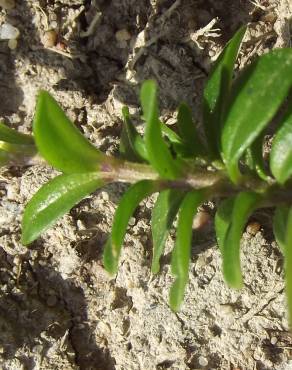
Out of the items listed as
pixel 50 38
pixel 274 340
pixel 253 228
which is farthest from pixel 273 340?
pixel 50 38

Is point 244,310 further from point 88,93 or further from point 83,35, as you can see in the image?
point 83,35

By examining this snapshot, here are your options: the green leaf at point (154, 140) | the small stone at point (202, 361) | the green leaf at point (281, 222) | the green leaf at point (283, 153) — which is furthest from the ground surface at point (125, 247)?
the green leaf at point (154, 140)

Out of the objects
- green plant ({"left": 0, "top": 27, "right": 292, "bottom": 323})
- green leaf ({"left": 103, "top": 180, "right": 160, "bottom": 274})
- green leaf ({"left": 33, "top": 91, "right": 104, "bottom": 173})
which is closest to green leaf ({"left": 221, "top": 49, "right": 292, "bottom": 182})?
green plant ({"left": 0, "top": 27, "right": 292, "bottom": 323})

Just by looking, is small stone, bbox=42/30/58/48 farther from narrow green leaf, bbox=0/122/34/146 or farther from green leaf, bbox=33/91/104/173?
green leaf, bbox=33/91/104/173

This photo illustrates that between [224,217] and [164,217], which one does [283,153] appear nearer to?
[224,217]

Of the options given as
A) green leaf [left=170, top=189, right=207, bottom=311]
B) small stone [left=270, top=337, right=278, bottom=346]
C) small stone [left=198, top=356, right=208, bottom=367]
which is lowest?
small stone [left=198, top=356, right=208, bottom=367]

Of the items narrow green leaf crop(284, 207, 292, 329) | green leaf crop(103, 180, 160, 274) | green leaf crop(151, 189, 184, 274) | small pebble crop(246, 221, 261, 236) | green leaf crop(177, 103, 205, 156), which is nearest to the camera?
narrow green leaf crop(284, 207, 292, 329)
